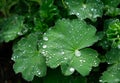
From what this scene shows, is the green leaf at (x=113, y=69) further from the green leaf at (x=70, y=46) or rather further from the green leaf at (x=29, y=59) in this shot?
the green leaf at (x=29, y=59)

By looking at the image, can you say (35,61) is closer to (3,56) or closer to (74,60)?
(74,60)

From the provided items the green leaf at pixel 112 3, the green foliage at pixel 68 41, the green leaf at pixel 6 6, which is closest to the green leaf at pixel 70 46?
the green foliage at pixel 68 41

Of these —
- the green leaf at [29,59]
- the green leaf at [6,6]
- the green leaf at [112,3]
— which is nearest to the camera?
the green leaf at [29,59]

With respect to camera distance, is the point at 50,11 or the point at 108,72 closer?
the point at 108,72

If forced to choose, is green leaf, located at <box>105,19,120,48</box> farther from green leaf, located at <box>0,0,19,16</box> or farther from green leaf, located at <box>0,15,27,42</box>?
green leaf, located at <box>0,0,19,16</box>

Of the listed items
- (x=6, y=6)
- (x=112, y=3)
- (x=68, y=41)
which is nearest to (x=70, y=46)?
(x=68, y=41)

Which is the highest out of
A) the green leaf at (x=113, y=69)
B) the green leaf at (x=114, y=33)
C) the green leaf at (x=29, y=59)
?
the green leaf at (x=114, y=33)

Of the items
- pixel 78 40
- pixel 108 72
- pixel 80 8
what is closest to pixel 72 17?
pixel 80 8

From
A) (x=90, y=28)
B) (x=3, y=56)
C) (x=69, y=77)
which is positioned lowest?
(x=3, y=56)
